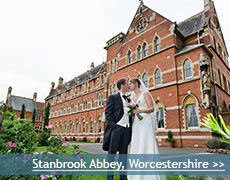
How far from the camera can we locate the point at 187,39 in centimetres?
1788

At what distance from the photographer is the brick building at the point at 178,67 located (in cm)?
1384

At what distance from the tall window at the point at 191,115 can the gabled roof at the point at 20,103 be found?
5601 cm

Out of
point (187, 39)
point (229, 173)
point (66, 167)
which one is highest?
point (187, 39)

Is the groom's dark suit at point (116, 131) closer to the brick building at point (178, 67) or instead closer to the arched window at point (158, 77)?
the brick building at point (178, 67)

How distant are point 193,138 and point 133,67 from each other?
35.8 ft

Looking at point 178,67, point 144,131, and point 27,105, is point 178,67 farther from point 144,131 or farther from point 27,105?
point 27,105

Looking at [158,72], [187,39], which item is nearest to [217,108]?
[158,72]

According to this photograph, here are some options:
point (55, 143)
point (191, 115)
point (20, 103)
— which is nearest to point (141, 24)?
point (191, 115)

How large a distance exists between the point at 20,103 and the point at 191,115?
5860 cm

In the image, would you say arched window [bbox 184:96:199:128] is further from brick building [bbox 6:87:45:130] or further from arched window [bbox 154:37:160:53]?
brick building [bbox 6:87:45:130]

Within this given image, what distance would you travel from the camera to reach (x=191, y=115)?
14.2 metres

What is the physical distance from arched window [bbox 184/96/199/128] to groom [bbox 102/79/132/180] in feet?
39.0

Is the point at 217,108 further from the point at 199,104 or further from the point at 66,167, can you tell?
the point at 66,167

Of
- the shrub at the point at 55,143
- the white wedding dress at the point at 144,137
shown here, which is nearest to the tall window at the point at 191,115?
the white wedding dress at the point at 144,137
